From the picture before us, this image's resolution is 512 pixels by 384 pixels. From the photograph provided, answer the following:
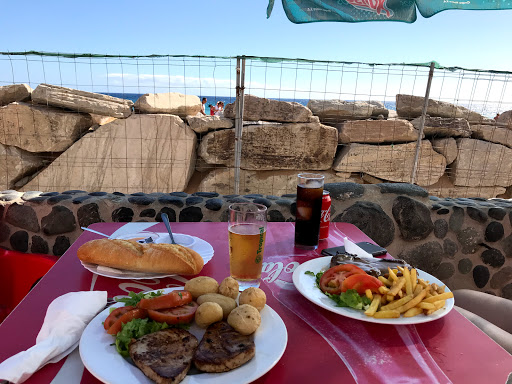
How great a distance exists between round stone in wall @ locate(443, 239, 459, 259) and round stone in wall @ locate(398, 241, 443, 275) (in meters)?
0.03

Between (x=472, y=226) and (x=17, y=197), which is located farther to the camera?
(x=472, y=226)

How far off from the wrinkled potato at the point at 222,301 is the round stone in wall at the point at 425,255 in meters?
1.93

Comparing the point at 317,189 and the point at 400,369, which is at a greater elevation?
the point at 317,189

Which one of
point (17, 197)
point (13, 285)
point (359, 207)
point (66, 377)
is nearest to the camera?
point (66, 377)

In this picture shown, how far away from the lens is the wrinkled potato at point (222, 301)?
2.93 feet

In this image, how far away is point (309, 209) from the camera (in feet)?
4.76

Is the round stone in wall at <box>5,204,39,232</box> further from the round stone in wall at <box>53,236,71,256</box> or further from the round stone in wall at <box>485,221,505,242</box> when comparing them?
the round stone in wall at <box>485,221,505,242</box>

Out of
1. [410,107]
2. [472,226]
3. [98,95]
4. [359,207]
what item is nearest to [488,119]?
[410,107]

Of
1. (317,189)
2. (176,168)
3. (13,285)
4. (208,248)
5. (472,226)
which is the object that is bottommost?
(176,168)

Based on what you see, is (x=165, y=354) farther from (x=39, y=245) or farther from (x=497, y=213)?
(x=497, y=213)

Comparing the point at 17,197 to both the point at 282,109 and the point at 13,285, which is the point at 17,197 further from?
the point at 282,109

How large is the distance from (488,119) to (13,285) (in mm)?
7809

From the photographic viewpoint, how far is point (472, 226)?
98.7 inches

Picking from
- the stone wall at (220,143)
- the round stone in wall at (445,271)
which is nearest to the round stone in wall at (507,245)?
the round stone in wall at (445,271)
